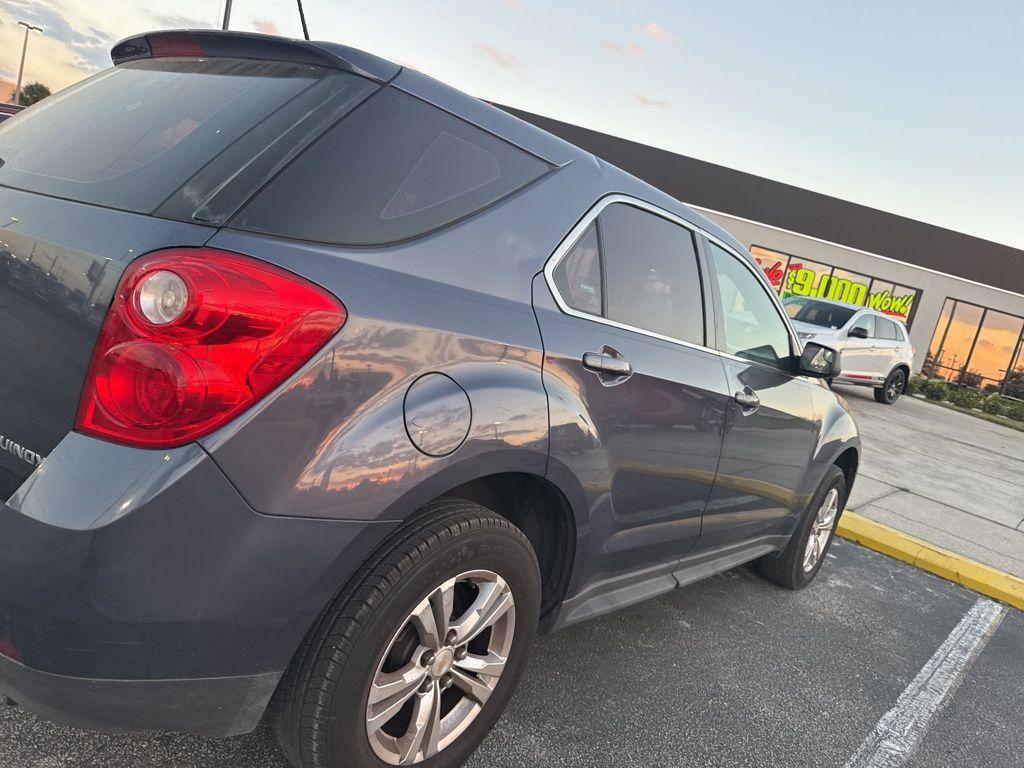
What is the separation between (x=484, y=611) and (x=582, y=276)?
0.99 meters

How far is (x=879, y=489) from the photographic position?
24.0 ft

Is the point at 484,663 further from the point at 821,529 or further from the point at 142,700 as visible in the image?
the point at 821,529

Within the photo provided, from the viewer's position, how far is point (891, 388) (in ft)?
52.0

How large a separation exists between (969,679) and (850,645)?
0.54 meters

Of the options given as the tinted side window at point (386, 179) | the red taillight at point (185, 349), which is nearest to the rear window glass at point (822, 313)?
the tinted side window at point (386, 179)

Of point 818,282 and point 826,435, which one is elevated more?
point 818,282

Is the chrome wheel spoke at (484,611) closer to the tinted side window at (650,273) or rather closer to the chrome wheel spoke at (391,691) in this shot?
the chrome wheel spoke at (391,691)

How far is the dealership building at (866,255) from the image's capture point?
26609mm

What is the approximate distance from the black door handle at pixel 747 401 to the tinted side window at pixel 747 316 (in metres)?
0.16

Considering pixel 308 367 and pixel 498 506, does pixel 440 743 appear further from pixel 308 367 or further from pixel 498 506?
pixel 308 367

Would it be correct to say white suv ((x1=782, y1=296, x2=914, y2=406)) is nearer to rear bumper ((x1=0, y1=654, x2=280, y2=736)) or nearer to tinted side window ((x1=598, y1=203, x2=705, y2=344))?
tinted side window ((x1=598, y1=203, x2=705, y2=344))

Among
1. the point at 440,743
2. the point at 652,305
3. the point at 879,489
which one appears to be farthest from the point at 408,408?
the point at 879,489

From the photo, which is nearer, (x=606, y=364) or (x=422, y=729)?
(x=422, y=729)

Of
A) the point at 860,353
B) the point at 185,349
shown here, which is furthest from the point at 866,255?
the point at 185,349
